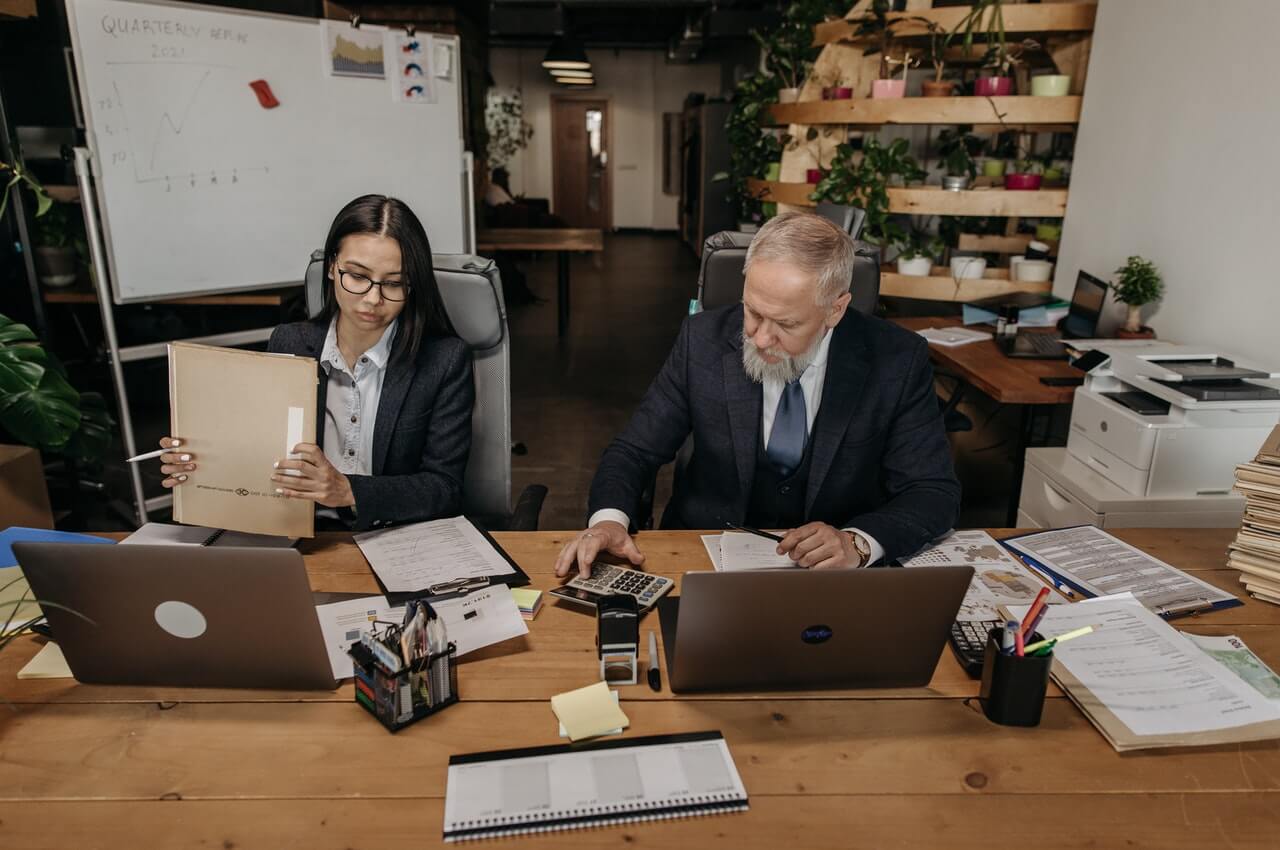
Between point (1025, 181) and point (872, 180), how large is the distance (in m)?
0.64

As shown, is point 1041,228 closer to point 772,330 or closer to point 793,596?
point 772,330

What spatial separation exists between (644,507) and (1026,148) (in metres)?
3.37

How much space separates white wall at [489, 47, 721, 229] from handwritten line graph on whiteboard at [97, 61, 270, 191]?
37.2ft

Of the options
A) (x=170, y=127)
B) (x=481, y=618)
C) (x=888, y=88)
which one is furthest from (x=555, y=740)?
(x=888, y=88)

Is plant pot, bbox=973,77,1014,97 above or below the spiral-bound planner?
above

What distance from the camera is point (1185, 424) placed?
2.22m

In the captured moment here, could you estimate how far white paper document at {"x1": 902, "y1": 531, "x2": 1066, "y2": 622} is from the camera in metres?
1.40

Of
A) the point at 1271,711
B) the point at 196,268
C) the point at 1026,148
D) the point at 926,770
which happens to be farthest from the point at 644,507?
the point at 1026,148

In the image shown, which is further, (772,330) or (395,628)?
(772,330)

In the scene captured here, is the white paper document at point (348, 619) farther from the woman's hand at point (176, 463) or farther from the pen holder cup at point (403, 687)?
the woman's hand at point (176, 463)

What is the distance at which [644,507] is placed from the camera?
6.44 feet

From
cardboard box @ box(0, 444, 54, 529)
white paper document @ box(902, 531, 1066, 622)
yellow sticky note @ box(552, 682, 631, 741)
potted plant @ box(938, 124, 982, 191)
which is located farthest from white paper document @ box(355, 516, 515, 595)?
potted plant @ box(938, 124, 982, 191)

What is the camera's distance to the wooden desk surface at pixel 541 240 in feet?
21.3

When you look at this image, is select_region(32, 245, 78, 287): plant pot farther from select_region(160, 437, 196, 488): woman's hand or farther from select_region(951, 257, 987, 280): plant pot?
select_region(951, 257, 987, 280): plant pot
